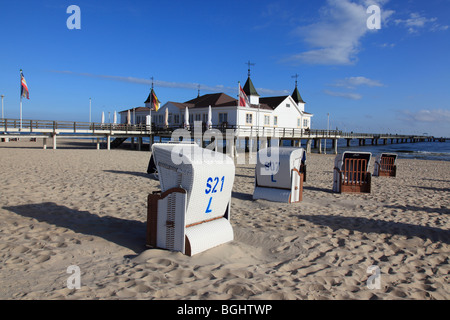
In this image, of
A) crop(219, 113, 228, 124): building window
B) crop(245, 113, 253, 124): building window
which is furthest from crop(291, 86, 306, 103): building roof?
crop(219, 113, 228, 124): building window

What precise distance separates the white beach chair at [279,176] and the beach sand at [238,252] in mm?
325

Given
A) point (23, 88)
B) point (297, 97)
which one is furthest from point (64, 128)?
point (297, 97)

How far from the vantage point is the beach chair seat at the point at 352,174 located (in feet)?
37.9

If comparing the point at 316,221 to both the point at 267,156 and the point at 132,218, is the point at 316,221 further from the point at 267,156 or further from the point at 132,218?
the point at 132,218

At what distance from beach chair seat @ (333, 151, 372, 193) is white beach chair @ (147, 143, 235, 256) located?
7413 millimetres

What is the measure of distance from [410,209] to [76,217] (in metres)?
8.47

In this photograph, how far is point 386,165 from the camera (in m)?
17.7

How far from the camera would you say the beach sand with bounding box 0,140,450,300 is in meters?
3.89

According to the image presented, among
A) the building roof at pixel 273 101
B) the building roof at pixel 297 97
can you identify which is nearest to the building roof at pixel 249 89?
the building roof at pixel 273 101

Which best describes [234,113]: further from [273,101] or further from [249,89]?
[273,101]

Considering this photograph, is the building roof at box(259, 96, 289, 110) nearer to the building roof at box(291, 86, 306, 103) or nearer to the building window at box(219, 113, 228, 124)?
the building window at box(219, 113, 228, 124)

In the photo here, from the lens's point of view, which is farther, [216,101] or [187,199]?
[216,101]

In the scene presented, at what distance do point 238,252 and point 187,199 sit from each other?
1256mm

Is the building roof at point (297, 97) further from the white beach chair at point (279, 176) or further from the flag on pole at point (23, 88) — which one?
the white beach chair at point (279, 176)
